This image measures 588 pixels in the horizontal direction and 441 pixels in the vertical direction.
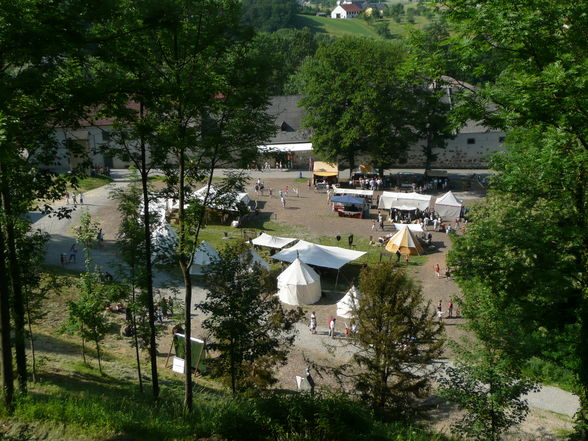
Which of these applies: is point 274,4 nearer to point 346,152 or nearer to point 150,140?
point 346,152

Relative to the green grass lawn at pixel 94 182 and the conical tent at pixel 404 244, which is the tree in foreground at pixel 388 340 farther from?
the green grass lawn at pixel 94 182

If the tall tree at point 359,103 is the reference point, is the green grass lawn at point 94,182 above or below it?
below

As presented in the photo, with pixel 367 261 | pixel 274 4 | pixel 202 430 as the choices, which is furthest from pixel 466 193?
pixel 274 4

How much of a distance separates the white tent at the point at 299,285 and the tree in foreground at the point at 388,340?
10.3 meters

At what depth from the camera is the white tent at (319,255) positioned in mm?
25433

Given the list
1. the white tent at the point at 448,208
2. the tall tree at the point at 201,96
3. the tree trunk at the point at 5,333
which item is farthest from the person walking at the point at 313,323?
the white tent at the point at 448,208

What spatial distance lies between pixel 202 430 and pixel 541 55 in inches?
287

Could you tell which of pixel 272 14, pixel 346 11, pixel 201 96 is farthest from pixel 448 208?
pixel 346 11

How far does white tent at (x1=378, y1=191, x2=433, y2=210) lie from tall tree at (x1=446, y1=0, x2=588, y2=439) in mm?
25109

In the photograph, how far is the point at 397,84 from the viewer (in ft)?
136

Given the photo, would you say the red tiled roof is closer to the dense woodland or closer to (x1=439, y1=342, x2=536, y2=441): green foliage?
the dense woodland

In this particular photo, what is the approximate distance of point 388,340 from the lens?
12.5 metres

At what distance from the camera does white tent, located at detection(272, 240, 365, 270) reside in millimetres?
25433

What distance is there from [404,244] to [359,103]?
53.0 ft
